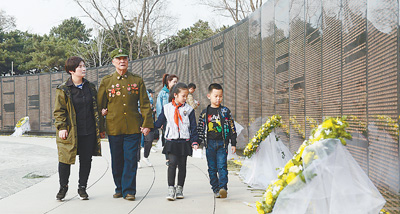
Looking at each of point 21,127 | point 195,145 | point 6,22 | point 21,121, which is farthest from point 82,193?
point 6,22

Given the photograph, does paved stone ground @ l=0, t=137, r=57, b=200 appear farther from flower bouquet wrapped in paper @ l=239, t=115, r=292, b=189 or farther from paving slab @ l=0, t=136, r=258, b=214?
flower bouquet wrapped in paper @ l=239, t=115, r=292, b=189

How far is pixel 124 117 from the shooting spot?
5117mm

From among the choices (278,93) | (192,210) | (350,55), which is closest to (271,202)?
(192,210)

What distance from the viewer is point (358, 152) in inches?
168

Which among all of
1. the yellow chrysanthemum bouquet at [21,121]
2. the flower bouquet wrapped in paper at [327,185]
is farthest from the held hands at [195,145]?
the yellow chrysanthemum bouquet at [21,121]

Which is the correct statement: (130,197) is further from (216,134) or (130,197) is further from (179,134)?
(216,134)

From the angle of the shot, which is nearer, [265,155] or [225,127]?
[225,127]

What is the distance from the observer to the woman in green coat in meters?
4.85

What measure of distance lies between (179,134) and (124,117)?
70cm

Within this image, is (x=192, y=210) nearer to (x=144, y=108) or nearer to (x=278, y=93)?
(x=144, y=108)

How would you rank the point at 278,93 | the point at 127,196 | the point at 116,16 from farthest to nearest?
the point at 116,16 < the point at 278,93 < the point at 127,196

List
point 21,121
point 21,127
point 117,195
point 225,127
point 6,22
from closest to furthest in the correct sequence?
1. point 117,195
2. point 225,127
3. point 21,127
4. point 21,121
5. point 6,22

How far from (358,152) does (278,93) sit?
2.91m

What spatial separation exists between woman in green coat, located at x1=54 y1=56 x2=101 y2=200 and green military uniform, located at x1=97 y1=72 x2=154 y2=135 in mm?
143
